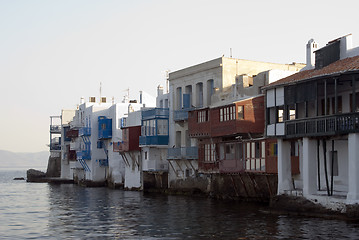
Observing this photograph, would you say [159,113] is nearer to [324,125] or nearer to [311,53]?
[311,53]

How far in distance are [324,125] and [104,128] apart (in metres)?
50.4

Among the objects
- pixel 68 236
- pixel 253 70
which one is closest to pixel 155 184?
pixel 253 70

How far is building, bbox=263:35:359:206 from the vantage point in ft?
108

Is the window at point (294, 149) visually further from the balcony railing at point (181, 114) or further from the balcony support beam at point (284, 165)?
the balcony railing at point (181, 114)

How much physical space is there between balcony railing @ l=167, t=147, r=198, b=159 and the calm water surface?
23.5ft

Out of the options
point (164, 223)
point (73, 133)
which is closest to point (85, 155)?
point (73, 133)

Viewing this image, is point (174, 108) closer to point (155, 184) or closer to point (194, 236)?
point (155, 184)

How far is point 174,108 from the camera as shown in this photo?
62.1 m

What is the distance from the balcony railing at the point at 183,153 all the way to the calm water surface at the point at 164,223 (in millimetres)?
7154

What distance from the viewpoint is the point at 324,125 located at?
112ft

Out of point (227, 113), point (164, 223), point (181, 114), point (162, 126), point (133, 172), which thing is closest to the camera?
point (164, 223)

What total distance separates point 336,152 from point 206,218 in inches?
395

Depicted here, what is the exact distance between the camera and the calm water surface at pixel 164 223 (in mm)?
29000

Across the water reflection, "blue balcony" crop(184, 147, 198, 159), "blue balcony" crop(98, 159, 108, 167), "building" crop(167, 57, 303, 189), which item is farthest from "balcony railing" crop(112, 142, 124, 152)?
the water reflection
